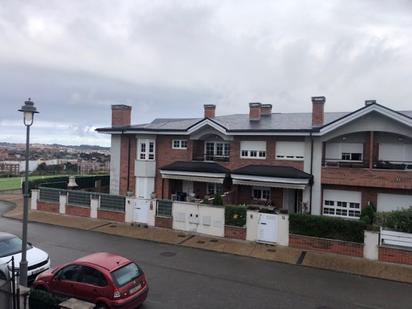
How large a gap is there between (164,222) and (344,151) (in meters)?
11.9

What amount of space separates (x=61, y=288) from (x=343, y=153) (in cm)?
1856

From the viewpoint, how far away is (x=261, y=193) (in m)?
26.2

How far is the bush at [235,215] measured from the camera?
20.4 meters

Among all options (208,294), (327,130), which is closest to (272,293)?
(208,294)

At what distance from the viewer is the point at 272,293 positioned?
13062 millimetres

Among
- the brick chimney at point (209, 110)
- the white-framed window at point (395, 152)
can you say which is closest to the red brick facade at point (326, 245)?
the white-framed window at point (395, 152)

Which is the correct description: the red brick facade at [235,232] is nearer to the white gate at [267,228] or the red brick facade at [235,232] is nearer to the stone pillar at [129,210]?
the white gate at [267,228]

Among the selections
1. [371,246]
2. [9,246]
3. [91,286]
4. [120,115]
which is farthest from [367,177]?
[120,115]

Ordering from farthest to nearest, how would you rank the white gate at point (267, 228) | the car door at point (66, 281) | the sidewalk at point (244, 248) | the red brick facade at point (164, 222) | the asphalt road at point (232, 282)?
the red brick facade at point (164, 222)
the white gate at point (267, 228)
the sidewalk at point (244, 248)
the asphalt road at point (232, 282)
the car door at point (66, 281)

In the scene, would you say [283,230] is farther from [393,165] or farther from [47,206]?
[47,206]

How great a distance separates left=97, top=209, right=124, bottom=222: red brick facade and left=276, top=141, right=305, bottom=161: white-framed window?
1076cm

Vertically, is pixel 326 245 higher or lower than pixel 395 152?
lower

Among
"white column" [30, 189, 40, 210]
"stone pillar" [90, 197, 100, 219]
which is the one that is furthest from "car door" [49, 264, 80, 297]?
"white column" [30, 189, 40, 210]

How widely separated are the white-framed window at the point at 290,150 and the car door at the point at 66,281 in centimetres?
1675
